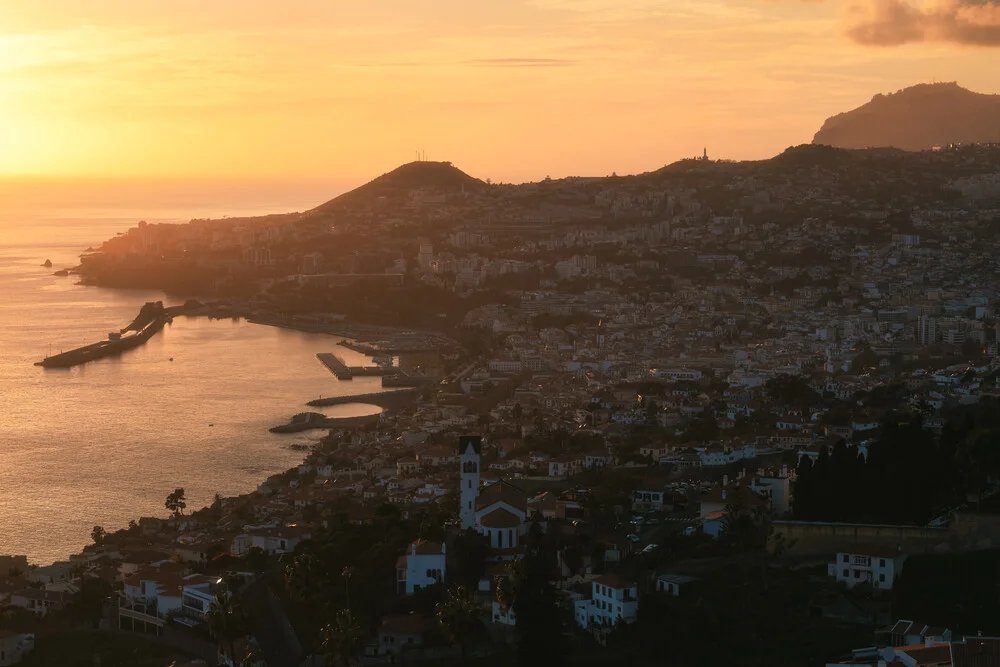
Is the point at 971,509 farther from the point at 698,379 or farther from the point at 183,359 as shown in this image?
the point at 183,359

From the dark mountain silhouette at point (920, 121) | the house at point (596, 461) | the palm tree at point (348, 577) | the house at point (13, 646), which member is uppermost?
the dark mountain silhouette at point (920, 121)

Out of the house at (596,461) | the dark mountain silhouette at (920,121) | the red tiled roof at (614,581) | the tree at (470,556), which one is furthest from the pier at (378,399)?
the dark mountain silhouette at (920,121)

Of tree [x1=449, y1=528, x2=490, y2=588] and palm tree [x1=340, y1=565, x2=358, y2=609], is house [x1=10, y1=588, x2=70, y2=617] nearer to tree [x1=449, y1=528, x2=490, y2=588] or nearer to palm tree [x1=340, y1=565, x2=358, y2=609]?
palm tree [x1=340, y1=565, x2=358, y2=609]

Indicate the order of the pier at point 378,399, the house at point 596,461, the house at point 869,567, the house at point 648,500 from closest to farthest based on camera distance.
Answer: the house at point 869,567 → the house at point 648,500 → the house at point 596,461 → the pier at point 378,399

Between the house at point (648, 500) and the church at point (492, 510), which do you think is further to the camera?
the house at point (648, 500)

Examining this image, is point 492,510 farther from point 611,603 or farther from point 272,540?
point 272,540

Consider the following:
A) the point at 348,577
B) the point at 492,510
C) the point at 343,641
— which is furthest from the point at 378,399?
the point at 343,641

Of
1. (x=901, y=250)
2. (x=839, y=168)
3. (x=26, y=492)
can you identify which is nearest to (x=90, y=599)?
(x=26, y=492)

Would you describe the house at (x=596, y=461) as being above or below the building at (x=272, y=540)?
above

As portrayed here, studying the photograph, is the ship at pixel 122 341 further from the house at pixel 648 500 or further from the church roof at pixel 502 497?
the church roof at pixel 502 497
